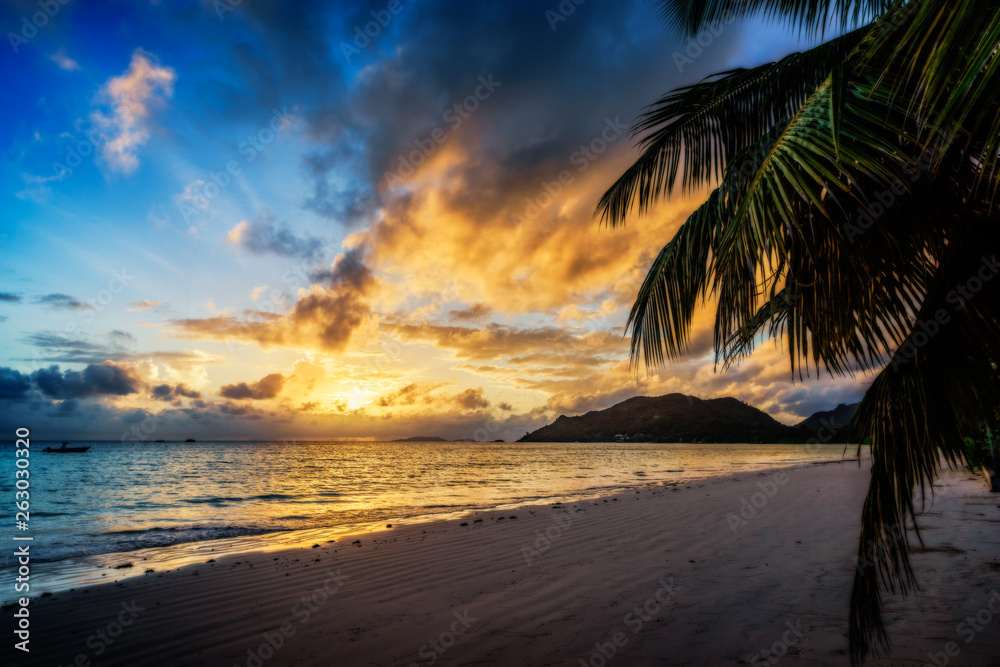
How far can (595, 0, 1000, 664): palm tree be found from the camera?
5.99ft

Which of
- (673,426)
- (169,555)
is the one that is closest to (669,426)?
(673,426)

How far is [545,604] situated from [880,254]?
448cm

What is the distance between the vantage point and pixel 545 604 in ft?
16.2

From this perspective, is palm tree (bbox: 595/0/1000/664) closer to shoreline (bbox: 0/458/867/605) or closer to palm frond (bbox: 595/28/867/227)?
palm frond (bbox: 595/28/867/227)

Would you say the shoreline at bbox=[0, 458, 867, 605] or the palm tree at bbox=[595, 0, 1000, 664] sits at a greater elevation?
the palm tree at bbox=[595, 0, 1000, 664]

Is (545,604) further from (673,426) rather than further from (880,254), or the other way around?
(673,426)

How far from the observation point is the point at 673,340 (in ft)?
10.2

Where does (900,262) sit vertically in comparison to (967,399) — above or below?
above

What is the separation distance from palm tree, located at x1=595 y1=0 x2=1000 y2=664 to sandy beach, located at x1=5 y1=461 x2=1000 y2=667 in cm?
146

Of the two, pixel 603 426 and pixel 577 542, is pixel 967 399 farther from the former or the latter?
pixel 603 426

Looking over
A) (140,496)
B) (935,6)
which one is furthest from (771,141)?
(140,496)

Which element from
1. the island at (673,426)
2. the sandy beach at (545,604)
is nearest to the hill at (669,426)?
the island at (673,426)

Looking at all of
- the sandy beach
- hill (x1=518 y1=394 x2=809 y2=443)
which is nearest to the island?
hill (x1=518 y1=394 x2=809 y2=443)

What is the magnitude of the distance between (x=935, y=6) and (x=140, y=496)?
84.7ft
